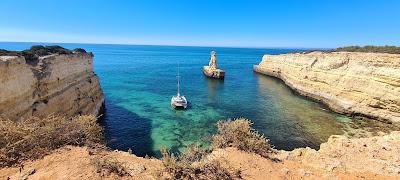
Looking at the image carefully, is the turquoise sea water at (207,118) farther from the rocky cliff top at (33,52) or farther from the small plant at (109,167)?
the rocky cliff top at (33,52)

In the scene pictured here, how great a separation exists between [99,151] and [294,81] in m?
44.7

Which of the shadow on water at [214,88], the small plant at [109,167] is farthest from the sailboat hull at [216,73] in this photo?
the small plant at [109,167]

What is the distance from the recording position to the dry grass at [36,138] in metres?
9.86

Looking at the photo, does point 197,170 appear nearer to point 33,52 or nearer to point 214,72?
point 33,52

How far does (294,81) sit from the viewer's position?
50.2 m

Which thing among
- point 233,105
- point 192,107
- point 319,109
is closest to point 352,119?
point 319,109

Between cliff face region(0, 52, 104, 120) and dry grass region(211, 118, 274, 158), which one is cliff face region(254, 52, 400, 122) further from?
cliff face region(0, 52, 104, 120)

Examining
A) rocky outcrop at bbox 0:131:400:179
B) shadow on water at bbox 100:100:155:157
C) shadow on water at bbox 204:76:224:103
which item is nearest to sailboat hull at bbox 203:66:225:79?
shadow on water at bbox 204:76:224:103

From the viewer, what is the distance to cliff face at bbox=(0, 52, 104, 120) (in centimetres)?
1673

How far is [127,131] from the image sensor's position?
24953 mm

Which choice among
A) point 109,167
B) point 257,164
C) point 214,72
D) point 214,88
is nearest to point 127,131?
point 109,167

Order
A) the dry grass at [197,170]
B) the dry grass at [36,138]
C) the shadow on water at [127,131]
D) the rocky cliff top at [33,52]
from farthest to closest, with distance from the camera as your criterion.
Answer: the shadow on water at [127,131] → the rocky cliff top at [33,52] → the dry grass at [36,138] → the dry grass at [197,170]

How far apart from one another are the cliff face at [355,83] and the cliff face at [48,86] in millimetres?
28449

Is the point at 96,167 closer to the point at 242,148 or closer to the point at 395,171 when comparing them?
the point at 242,148
